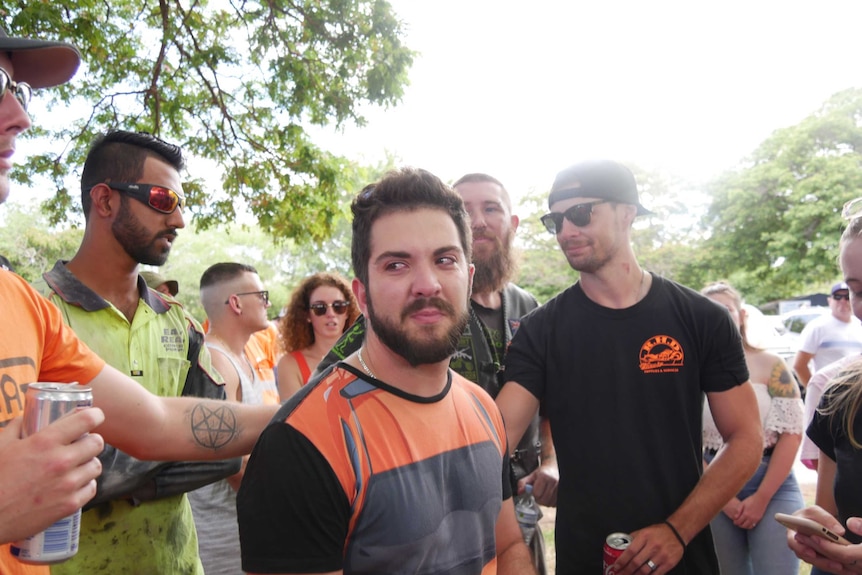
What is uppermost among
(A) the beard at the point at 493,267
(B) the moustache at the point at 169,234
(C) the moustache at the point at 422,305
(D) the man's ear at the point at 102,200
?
(D) the man's ear at the point at 102,200

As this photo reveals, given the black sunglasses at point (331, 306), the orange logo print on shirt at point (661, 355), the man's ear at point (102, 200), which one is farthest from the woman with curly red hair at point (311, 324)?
the orange logo print on shirt at point (661, 355)

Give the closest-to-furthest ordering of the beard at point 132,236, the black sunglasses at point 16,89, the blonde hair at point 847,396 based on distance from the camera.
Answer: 1. the black sunglasses at point 16,89
2. the blonde hair at point 847,396
3. the beard at point 132,236

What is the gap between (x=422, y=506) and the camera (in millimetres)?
1739

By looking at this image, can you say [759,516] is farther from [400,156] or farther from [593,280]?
[400,156]

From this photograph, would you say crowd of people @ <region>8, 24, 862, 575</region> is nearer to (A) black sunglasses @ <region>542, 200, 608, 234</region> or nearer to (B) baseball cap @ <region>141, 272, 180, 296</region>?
(A) black sunglasses @ <region>542, 200, 608, 234</region>

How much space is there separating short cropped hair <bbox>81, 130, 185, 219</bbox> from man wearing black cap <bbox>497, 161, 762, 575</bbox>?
7.00 feet

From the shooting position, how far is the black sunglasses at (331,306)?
17.4ft

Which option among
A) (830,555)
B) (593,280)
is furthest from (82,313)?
(830,555)

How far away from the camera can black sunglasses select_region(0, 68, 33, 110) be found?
5.75ft

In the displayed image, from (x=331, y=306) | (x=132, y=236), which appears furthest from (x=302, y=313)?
(x=132, y=236)

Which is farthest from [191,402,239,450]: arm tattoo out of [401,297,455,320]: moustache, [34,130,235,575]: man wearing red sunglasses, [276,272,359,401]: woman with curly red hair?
[276,272,359,401]: woman with curly red hair

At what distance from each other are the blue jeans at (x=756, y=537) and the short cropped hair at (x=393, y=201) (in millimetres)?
3072

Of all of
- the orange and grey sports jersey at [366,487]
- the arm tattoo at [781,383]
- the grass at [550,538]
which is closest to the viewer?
the orange and grey sports jersey at [366,487]

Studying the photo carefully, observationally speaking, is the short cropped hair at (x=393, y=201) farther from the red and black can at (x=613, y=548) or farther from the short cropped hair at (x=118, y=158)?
the short cropped hair at (x=118, y=158)
